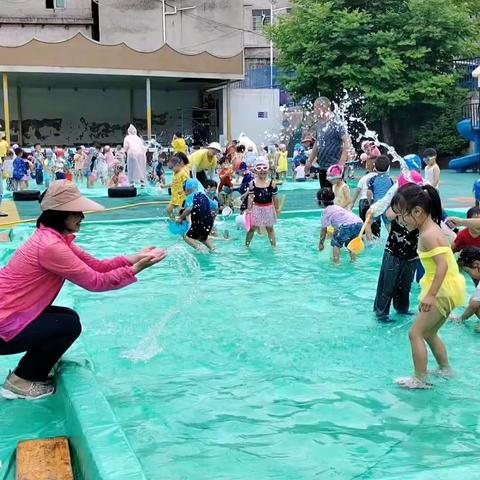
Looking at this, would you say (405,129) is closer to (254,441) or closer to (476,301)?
(476,301)

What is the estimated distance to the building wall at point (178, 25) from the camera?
34312 millimetres

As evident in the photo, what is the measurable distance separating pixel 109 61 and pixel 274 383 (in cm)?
2558

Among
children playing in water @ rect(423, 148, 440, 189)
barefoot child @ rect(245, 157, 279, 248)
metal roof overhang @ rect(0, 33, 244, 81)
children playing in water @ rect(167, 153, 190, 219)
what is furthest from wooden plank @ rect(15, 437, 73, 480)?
metal roof overhang @ rect(0, 33, 244, 81)

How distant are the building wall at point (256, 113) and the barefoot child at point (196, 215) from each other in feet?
76.4

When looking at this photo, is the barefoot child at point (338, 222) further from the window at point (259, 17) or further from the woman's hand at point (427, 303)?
the window at point (259, 17)

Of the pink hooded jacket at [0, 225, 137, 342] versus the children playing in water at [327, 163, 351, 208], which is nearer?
the pink hooded jacket at [0, 225, 137, 342]

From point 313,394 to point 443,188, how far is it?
14149mm

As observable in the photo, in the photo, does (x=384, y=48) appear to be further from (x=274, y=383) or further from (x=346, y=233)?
(x=274, y=383)


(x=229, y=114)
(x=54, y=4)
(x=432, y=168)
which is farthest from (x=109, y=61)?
(x=432, y=168)

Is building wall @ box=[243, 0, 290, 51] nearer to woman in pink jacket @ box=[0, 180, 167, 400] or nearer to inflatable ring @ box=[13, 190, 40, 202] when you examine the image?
inflatable ring @ box=[13, 190, 40, 202]

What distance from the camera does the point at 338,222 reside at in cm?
813

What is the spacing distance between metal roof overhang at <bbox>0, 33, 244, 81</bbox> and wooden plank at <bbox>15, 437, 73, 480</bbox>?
26.0 meters

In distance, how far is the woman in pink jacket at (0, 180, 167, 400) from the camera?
4047mm

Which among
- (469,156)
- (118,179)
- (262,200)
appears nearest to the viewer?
(262,200)
